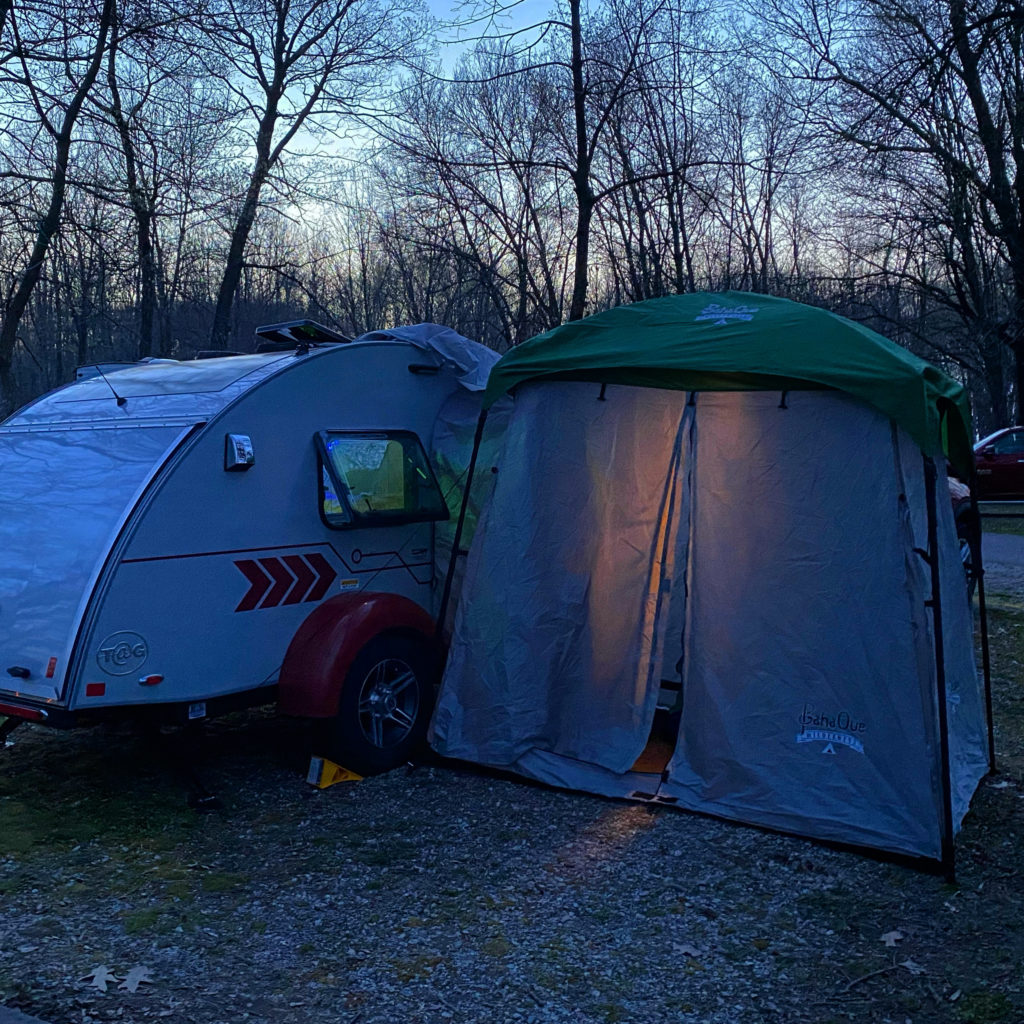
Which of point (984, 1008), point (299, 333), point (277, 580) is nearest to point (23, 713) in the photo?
point (277, 580)

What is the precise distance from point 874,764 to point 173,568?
3634mm

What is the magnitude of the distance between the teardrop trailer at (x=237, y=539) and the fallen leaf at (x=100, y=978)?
1445mm

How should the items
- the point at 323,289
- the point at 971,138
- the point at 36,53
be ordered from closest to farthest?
the point at 36,53 → the point at 971,138 → the point at 323,289

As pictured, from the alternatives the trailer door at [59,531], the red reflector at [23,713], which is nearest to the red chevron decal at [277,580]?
the trailer door at [59,531]

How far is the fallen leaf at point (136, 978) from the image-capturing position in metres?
3.81

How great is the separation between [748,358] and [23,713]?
161 inches

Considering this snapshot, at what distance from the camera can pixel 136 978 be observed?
3.87m

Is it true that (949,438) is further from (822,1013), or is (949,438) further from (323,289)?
(323,289)

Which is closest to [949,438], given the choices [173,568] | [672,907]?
[672,907]

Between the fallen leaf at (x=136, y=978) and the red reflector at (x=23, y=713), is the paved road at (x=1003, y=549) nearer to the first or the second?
the red reflector at (x=23, y=713)

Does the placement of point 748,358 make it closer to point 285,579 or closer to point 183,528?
point 285,579

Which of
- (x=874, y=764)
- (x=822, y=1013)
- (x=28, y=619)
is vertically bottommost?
(x=822, y=1013)

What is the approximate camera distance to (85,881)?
4734mm

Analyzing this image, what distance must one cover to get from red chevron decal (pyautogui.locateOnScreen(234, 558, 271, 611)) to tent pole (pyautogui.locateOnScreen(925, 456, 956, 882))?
345cm
